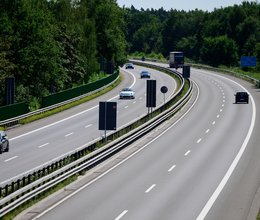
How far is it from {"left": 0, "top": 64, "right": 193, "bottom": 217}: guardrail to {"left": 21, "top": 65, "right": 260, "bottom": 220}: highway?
3.05 ft

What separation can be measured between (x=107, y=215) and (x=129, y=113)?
40792 millimetres

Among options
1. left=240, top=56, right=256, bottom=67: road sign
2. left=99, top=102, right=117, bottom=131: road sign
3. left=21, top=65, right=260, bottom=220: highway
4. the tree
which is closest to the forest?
left=240, top=56, right=256, bottom=67: road sign

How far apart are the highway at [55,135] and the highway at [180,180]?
11.9 ft

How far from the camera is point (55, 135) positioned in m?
48.7

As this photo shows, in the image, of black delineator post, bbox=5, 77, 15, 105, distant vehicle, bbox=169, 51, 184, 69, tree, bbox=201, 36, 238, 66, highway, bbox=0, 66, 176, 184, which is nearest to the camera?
highway, bbox=0, 66, 176, 184

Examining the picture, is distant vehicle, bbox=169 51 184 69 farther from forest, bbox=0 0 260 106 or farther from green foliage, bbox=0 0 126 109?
green foliage, bbox=0 0 126 109

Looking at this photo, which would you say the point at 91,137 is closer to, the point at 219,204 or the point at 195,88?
the point at 219,204

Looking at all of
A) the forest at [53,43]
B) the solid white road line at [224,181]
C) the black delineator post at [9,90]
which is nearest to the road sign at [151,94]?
the solid white road line at [224,181]

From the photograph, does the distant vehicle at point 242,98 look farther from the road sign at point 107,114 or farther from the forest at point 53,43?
the road sign at point 107,114

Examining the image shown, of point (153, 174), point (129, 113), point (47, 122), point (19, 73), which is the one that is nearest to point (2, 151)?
point (153, 174)

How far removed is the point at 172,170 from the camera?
109 ft

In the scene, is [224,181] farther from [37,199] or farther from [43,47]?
[43,47]

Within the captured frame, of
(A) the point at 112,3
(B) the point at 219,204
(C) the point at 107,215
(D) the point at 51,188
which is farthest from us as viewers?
(A) the point at 112,3

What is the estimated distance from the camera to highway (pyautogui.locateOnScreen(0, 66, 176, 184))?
36.5m
